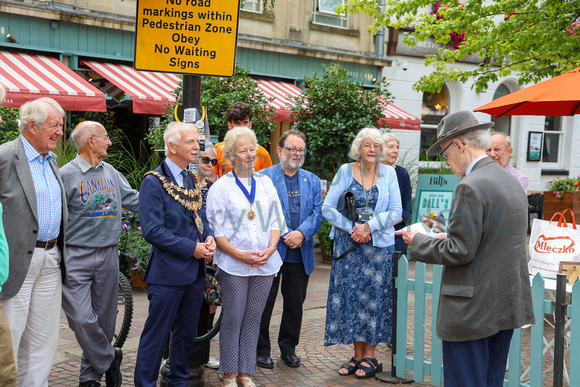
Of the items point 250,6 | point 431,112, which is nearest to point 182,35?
point 250,6

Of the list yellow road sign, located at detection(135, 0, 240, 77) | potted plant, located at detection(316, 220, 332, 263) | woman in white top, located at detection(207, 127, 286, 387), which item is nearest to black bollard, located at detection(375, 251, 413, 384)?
woman in white top, located at detection(207, 127, 286, 387)

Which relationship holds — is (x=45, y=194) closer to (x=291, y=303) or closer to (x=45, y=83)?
(x=291, y=303)

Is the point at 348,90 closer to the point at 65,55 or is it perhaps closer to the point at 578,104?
the point at 578,104

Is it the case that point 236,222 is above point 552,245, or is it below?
above

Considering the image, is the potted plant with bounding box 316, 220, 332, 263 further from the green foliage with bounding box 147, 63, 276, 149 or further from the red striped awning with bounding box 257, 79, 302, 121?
the red striped awning with bounding box 257, 79, 302, 121

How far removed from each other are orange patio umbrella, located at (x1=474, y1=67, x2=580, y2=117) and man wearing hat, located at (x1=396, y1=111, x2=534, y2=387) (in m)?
2.95

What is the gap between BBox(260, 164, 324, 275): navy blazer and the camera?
5258mm

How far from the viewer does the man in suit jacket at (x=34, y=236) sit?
369 centimetres

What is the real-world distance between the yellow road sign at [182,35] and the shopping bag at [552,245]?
10.1 ft

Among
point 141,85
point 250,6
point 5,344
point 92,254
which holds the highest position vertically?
point 250,6

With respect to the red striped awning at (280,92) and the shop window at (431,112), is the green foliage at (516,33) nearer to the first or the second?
the red striped awning at (280,92)

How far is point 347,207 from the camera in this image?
17.1ft

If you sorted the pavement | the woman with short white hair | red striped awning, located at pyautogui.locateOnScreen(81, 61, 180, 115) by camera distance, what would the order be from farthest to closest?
1. red striped awning, located at pyautogui.locateOnScreen(81, 61, 180, 115)
2. the woman with short white hair
3. the pavement

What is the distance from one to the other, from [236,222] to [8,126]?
392 centimetres
